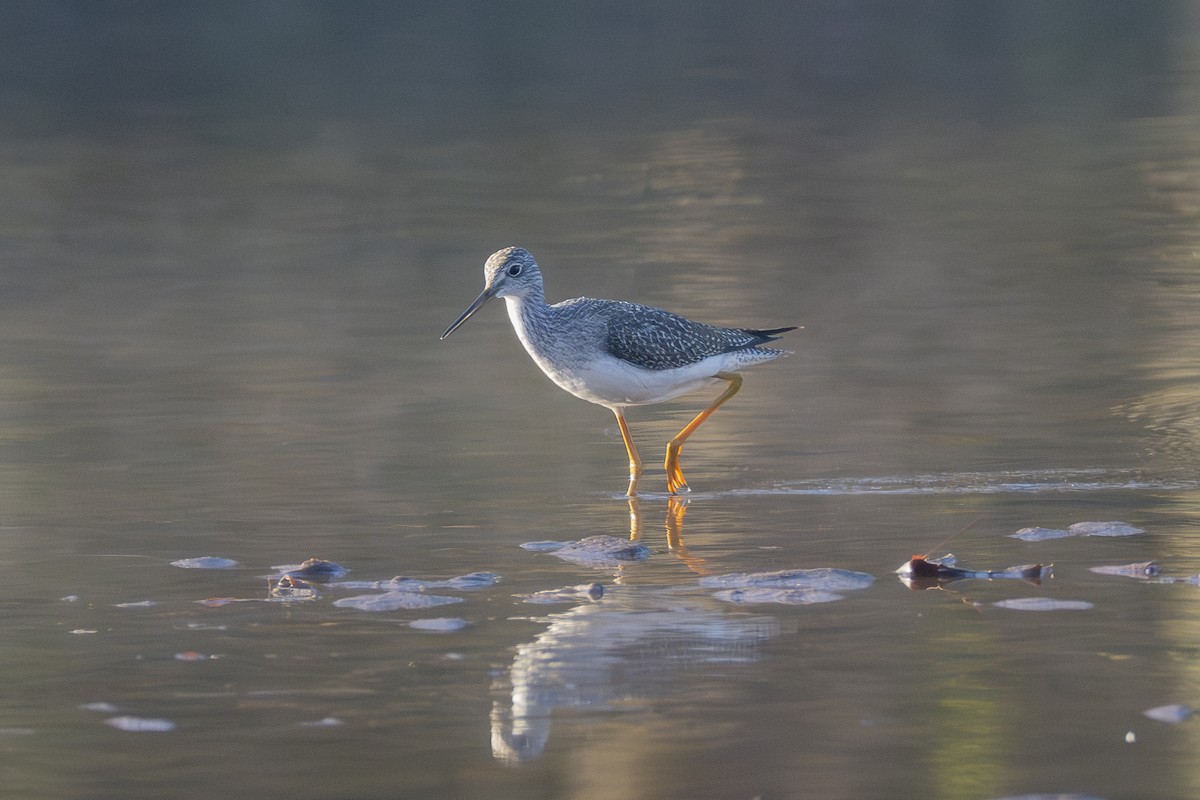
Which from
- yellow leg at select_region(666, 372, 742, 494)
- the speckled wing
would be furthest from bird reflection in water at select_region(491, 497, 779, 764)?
the speckled wing

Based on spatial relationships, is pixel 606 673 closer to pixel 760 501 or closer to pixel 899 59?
pixel 760 501

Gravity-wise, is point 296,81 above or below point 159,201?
above

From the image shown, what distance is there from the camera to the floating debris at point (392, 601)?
690 centimetres

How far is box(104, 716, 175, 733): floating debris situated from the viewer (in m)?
5.71

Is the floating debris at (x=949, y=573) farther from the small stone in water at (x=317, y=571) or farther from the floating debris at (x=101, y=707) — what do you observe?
the floating debris at (x=101, y=707)

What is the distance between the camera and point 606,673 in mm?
6082

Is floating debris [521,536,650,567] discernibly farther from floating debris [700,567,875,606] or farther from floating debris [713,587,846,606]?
floating debris [713,587,846,606]

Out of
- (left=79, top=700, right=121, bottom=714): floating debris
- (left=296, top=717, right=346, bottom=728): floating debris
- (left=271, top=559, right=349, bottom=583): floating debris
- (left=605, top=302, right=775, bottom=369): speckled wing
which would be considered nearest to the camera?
(left=296, top=717, right=346, bottom=728): floating debris

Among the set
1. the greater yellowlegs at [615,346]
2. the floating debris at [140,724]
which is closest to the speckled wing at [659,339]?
the greater yellowlegs at [615,346]

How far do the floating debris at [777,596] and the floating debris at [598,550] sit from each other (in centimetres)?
73

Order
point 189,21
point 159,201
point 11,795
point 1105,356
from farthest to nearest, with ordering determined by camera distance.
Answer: point 189,21
point 159,201
point 1105,356
point 11,795

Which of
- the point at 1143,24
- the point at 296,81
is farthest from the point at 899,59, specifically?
the point at 296,81

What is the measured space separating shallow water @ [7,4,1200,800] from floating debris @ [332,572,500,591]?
0.03 metres

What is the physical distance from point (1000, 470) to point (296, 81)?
82.6 ft
